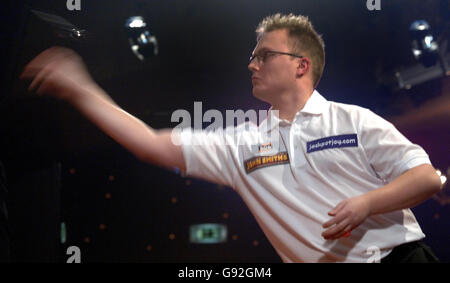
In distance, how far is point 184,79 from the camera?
2.11 metres

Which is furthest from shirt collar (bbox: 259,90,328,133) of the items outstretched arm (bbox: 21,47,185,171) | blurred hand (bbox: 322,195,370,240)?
blurred hand (bbox: 322,195,370,240)

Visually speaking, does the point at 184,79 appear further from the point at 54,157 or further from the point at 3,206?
the point at 3,206

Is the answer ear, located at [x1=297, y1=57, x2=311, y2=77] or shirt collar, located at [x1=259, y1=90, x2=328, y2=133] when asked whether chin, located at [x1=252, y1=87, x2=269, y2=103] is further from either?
ear, located at [x1=297, y1=57, x2=311, y2=77]

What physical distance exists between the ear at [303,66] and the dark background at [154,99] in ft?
0.37

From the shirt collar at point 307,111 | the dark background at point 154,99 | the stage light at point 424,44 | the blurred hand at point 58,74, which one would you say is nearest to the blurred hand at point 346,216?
the shirt collar at point 307,111

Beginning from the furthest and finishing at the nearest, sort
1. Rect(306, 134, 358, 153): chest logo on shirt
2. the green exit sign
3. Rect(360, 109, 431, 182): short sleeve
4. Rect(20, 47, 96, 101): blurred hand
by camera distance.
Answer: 1. the green exit sign
2. Rect(20, 47, 96, 101): blurred hand
3. Rect(306, 134, 358, 153): chest logo on shirt
4. Rect(360, 109, 431, 182): short sleeve

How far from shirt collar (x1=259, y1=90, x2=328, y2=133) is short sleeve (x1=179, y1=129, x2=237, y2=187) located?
0.16 meters

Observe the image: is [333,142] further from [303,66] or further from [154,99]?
[154,99]

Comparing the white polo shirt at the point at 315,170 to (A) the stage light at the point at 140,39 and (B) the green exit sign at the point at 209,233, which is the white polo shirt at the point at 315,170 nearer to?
(B) the green exit sign at the point at 209,233

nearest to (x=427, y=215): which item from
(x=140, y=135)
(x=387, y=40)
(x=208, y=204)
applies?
(x=387, y=40)

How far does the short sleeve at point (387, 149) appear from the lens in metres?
1.60

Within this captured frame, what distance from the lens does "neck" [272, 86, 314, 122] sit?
75.0 inches

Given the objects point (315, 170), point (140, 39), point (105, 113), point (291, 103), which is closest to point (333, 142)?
point (315, 170)

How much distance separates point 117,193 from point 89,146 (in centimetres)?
28
